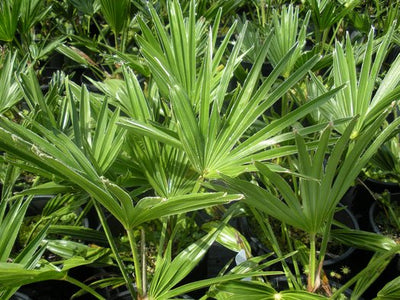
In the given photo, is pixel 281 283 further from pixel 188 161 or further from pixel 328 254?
pixel 188 161

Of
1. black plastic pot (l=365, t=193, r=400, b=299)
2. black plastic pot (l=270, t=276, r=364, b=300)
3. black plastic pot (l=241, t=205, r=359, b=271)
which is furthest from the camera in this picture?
black plastic pot (l=365, t=193, r=400, b=299)

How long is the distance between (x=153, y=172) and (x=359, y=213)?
999 mm

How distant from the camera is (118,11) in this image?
157 centimetres

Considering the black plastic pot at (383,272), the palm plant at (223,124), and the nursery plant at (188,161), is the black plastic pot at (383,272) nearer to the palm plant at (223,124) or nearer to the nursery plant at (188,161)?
the nursery plant at (188,161)

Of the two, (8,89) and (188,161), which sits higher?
(8,89)

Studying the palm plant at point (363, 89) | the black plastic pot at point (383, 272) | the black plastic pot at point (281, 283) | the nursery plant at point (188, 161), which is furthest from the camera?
the black plastic pot at point (383, 272)

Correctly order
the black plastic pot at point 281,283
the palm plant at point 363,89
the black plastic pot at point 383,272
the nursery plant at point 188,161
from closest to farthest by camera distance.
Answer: the nursery plant at point 188,161
the palm plant at point 363,89
the black plastic pot at point 281,283
the black plastic pot at point 383,272

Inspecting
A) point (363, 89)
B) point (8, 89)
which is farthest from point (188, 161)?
point (8, 89)

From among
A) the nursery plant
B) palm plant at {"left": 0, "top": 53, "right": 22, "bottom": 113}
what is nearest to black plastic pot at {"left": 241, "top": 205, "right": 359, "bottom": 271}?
the nursery plant

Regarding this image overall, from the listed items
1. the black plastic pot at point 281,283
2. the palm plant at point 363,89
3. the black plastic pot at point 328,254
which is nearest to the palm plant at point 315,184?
the palm plant at point 363,89

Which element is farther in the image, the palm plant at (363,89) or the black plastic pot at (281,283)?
the black plastic pot at (281,283)

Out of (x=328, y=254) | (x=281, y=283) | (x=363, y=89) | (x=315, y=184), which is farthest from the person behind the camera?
(x=328, y=254)

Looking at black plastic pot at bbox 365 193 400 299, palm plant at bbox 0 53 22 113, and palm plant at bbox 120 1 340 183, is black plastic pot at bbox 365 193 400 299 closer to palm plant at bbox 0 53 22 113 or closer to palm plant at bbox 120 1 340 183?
palm plant at bbox 120 1 340 183

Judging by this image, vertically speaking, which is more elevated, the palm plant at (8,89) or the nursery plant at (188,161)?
the palm plant at (8,89)
